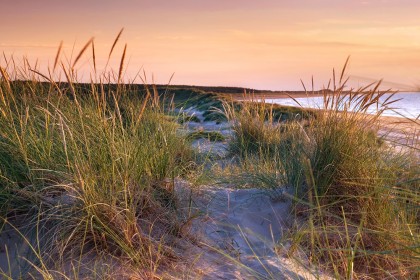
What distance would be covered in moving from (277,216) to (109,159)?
50.3 inches

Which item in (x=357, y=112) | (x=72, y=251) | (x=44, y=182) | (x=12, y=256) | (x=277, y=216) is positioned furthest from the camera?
(x=357, y=112)

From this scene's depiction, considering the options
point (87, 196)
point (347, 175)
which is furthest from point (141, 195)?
point (347, 175)

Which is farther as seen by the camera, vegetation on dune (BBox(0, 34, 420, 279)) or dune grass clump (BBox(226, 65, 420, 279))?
dune grass clump (BBox(226, 65, 420, 279))

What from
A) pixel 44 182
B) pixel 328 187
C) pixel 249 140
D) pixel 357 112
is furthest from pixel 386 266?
pixel 249 140

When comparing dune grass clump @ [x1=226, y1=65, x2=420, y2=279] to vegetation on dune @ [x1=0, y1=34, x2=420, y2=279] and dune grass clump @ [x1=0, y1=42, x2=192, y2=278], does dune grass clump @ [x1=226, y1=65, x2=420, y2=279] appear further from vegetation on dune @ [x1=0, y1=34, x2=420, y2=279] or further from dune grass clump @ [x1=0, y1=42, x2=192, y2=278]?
dune grass clump @ [x1=0, y1=42, x2=192, y2=278]

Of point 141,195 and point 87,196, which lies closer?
point 87,196

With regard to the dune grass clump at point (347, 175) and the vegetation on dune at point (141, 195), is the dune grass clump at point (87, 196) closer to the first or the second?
the vegetation on dune at point (141, 195)

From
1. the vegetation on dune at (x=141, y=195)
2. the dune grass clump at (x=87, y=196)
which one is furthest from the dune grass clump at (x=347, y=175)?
the dune grass clump at (x=87, y=196)

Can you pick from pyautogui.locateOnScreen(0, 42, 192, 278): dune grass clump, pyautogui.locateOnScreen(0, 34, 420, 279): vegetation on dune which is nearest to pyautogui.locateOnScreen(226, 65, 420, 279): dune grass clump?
pyautogui.locateOnScreen(0, 34, 420, 279): vegetation on dune

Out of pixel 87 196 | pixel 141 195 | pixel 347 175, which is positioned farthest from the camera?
pixel 347 175

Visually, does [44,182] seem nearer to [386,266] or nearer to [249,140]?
[386,266]

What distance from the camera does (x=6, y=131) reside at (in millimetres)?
3230

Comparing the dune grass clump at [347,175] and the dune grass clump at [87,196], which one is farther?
the dune grass clump at [347,175]

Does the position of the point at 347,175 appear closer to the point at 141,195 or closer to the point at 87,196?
the point at 141,195
